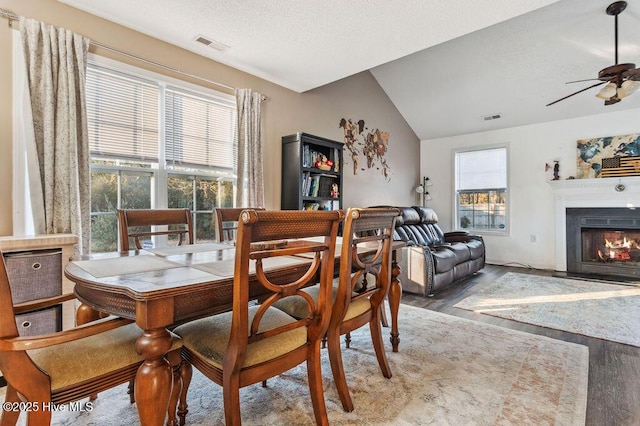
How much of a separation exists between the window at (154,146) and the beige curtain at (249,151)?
108 millimetres

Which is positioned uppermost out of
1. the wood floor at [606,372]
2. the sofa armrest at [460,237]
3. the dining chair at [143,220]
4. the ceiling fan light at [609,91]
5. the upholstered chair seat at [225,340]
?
the ceiling fan light at [609,91]

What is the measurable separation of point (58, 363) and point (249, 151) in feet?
8.45

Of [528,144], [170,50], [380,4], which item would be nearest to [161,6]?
[170,50]

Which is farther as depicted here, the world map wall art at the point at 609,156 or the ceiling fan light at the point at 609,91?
the world map wall art at the point at 609,156

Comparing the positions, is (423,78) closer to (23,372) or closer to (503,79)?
(503,79)

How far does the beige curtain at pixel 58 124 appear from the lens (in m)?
2.11

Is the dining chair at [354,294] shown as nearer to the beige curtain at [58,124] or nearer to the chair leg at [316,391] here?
the chair leg at [316,391]

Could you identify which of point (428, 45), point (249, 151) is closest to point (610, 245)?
point (428, 45)

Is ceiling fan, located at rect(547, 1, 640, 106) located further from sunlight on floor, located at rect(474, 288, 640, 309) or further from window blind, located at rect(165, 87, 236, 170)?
window blind, located at rect(165, 87, 236, 170)

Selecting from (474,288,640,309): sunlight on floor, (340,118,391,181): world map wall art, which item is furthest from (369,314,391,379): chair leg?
(340,118,391,181): world map wall art

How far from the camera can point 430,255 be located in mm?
3611

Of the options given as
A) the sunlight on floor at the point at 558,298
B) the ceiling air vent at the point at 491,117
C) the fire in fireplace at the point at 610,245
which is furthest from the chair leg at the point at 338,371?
the ceiling air vent at the point at 491,117

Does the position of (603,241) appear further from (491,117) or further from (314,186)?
(314,186)

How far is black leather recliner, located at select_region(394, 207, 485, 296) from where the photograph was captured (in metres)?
3.61
